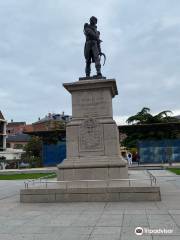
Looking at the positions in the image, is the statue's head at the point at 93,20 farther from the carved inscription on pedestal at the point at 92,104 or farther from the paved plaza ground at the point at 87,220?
the paved plaza ground at the point at 87,220

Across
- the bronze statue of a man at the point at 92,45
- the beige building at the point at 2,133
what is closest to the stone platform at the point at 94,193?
the bronze statue of a man at the point at 92,45

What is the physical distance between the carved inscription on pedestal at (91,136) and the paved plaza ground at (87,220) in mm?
3528

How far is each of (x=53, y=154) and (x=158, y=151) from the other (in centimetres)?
1308

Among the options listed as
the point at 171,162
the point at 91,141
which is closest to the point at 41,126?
the point at 171,162

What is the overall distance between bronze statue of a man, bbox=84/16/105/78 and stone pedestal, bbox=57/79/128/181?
1.21 m

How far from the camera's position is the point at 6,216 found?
30.0ft

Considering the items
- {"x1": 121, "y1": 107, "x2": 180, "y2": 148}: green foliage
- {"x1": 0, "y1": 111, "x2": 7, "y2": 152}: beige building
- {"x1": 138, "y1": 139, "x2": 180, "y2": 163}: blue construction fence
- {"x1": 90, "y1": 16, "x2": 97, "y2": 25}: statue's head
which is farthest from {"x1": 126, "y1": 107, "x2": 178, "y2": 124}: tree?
{"x1": 90, "y1": 16, "x2": 97, "y2": 25}: statue's head

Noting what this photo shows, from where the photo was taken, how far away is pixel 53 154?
48.1 m

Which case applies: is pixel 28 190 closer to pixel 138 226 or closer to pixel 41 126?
pixel 138 226

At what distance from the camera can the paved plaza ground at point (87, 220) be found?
685 cm

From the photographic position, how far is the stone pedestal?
13.6m

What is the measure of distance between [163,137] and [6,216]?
5125cm

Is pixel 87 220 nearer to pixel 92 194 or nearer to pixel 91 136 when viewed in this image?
pixel 92 194

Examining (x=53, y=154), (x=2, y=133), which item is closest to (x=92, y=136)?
(x=53, y=154)
